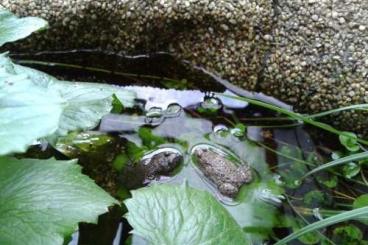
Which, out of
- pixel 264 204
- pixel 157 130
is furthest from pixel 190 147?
pixel 264 204

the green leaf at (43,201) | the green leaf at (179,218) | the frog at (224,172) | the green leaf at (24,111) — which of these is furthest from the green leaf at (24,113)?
the frog at (224,172)

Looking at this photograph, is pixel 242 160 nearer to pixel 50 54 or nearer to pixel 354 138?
pixel 354 138

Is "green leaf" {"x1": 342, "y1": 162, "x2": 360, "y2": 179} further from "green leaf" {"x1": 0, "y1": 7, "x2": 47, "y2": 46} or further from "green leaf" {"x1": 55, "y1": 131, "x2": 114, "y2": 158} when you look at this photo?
"green leaf" {"x1": 0, "y1": 7, "x2": 47, "y2": 46}

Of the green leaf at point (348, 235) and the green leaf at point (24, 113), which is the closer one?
the green leaf at point (24, 113)

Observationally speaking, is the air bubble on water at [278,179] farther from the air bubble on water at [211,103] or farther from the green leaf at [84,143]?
the green leaf at [84,143]

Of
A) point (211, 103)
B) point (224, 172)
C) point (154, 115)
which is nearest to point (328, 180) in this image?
point (224, 172)

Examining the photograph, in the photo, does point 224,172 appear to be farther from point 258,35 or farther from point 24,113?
point 24,113

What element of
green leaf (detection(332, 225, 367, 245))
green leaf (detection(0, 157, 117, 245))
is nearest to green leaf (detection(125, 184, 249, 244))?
green leaf (detection(0, 157, 117, 245))
